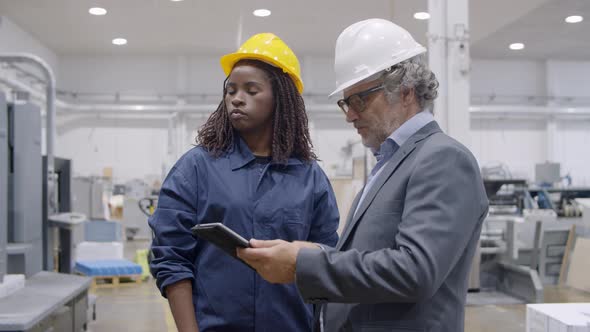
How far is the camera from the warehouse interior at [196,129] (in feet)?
11.1

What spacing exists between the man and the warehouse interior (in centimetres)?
61

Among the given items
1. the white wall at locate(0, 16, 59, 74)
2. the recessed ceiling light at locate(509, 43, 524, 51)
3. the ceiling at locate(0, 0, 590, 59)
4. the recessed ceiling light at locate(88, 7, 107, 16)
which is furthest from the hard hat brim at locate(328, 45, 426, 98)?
the recessed ceiling light at locate(509, 43, 524, 51)

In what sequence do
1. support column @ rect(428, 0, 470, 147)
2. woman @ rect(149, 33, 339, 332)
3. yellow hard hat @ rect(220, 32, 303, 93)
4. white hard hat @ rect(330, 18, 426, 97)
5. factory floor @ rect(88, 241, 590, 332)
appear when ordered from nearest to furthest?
white hard hat @ rect(330, 18, 426, 97) < woman @ rect(149, 33, 339, 332) < yellow hard hat @ rect(220, 32, 303, 93) < support column @ rect(428, 0, 470, 147) < factory floor @ rect(88, 241, 590, 332)

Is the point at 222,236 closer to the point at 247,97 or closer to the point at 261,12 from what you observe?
the point at 247,97

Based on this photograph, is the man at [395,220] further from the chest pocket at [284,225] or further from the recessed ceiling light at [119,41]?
the recessed ceiling light at [119,41]

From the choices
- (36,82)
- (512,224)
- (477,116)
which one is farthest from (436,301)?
(477,116)

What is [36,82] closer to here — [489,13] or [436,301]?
[489,13]

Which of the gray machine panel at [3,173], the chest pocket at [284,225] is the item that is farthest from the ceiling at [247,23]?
the chest pocket at [284,225]

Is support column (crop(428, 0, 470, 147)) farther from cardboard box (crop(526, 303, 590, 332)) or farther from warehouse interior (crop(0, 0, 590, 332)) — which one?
cardboard box (crop(526, 303, 590, 332))

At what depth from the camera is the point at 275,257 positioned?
43.0 inches

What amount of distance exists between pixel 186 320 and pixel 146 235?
391 inches

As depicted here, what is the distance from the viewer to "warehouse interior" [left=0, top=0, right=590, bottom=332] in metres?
3.39

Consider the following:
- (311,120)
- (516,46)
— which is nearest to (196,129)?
(311,120)

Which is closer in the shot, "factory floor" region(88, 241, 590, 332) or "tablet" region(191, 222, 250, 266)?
"tablet" region(191, 222, 250, 266)
